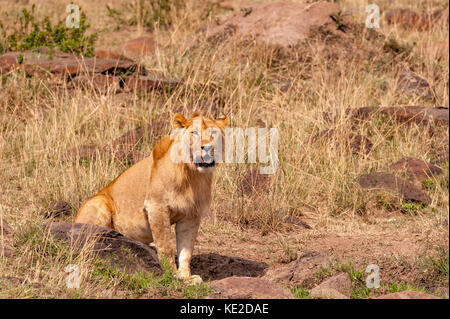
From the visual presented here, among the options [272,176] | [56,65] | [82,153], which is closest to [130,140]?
[82,153]

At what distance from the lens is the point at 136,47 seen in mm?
14414

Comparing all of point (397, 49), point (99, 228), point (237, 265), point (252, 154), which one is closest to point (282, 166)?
point (252, 154)

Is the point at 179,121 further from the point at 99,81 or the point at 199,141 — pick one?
the point at 99,81

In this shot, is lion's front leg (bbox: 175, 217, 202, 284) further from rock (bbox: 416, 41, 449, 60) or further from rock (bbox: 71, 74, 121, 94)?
rock (bbox: 416, 41, 449, 60)

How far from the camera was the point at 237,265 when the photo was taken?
661 centimetres

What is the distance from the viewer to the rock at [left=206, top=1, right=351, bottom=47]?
44.4 ft

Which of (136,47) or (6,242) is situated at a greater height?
(136,47)

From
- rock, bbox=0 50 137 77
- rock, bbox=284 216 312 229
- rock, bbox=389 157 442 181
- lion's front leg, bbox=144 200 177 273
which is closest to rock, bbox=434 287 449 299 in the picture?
lion's front leg, bbox=144 200 177 273

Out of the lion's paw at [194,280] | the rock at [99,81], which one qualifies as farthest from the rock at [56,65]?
the lion's paw at [194,280]

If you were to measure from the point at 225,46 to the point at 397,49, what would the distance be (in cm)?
340

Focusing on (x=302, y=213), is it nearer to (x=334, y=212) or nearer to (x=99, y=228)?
(x=334, y=212)

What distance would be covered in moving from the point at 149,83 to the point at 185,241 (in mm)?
5383

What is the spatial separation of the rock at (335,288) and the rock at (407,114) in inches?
191

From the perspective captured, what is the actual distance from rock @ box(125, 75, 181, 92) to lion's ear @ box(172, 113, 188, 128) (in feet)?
16.8
